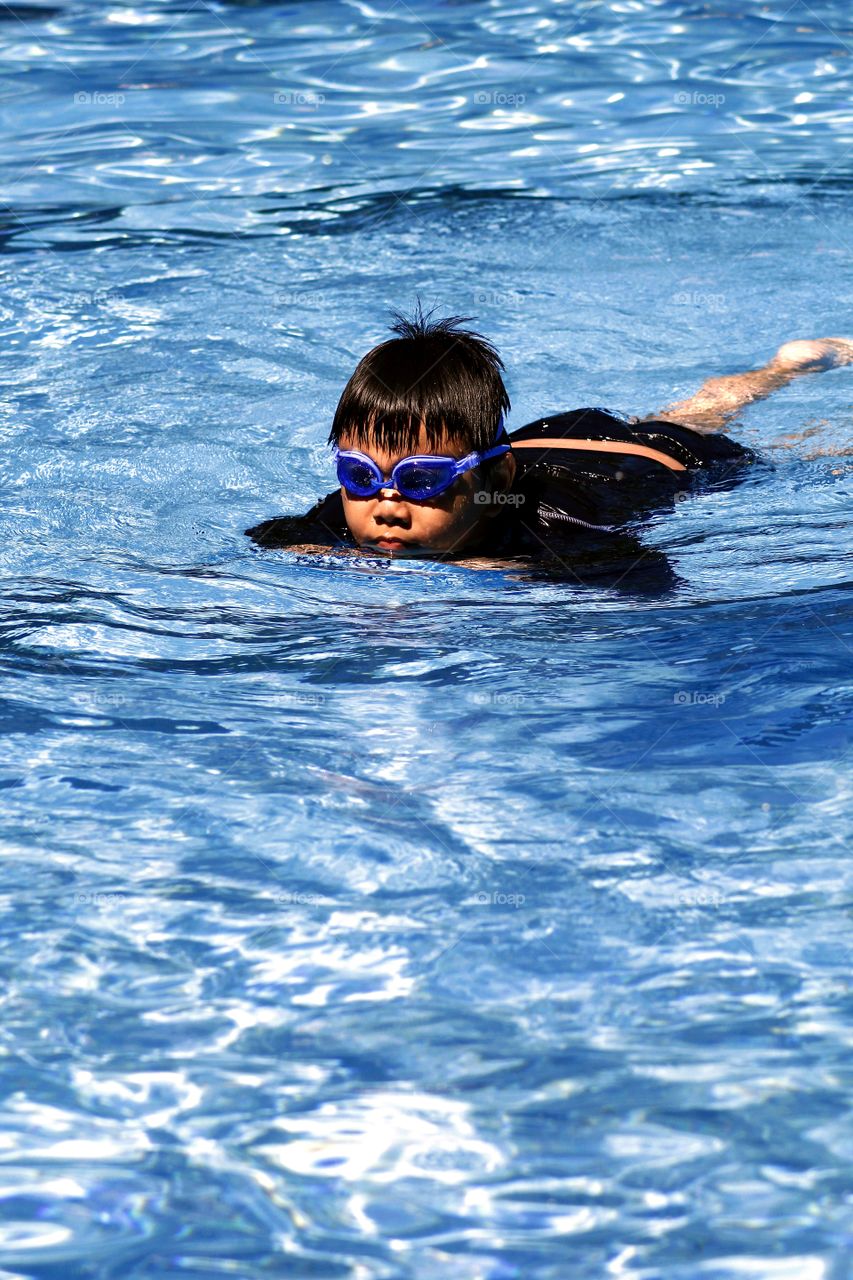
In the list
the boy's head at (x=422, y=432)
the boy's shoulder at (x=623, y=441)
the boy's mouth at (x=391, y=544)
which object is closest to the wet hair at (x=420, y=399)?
the boy's head at (x=422, y=432)

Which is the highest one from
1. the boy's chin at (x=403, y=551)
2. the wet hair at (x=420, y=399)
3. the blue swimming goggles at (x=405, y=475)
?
the wet hair at (x=420, y=399)

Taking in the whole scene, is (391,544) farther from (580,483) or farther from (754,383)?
(754,383)

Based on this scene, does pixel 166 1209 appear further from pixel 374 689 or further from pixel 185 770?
pixel 374 689

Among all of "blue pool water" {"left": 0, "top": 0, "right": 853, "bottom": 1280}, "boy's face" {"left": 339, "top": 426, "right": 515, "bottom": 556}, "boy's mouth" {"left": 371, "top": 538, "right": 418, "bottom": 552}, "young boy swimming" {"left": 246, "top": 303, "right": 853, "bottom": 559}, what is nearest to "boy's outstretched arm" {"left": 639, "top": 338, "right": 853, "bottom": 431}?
"blue pool water" {"left": 0, "top": 0, "right": 853, "bottom": 1280}

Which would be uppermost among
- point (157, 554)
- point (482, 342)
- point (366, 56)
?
point (366, 56)

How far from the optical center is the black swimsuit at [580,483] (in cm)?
427

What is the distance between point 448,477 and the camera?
157 inches

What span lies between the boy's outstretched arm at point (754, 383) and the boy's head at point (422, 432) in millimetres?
1687

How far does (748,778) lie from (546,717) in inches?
18.9

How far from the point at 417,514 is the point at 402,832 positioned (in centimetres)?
139

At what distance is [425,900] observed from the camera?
2.63 m

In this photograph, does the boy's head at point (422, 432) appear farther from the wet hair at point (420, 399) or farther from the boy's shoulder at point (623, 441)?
the boy's shoulder at point (623, 441)

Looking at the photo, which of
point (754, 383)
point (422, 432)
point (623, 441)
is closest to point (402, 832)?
point (422, 432)

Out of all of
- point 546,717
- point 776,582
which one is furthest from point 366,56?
point 546,717
